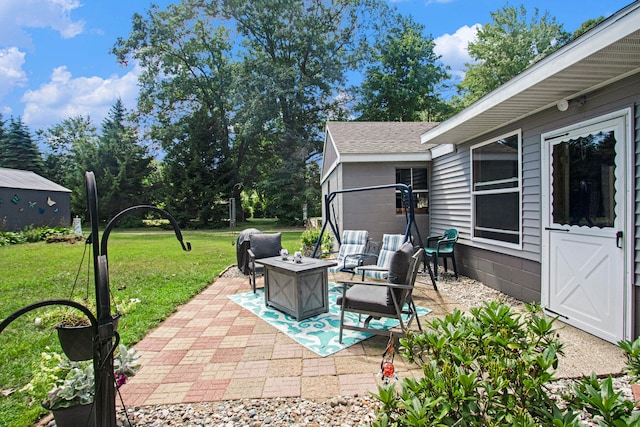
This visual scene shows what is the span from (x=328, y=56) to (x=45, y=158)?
982 inches

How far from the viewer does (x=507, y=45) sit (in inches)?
912

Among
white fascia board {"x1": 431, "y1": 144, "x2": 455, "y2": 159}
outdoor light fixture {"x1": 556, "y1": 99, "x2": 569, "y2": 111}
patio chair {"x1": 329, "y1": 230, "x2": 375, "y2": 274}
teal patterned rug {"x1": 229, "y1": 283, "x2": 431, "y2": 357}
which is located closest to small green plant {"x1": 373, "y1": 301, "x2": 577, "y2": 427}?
teal patterned rug {"x1": 229, "y1": 283, "x2": 431, "y2": 357}

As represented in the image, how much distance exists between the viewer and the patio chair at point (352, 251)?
599cm

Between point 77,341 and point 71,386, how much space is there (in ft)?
0.87

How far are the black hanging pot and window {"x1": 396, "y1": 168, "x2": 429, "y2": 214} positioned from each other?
7247 mm

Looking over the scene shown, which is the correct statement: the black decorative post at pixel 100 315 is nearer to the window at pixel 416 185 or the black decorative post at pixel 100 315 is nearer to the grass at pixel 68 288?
the grass at pixel 68 288

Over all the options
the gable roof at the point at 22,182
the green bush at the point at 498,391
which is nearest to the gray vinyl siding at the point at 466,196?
the green bush at the point at 498,391

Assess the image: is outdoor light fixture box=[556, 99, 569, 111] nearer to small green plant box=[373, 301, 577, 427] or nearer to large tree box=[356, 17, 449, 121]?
small green plant box=[373, 301, 577, 427]

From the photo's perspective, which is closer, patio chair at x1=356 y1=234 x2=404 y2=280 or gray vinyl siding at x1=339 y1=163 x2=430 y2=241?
patio chair at x1=356 y1=234 x2=404 y2=280

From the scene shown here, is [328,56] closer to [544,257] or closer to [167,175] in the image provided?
[167,175]

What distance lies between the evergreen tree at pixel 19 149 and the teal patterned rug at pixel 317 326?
30.0m

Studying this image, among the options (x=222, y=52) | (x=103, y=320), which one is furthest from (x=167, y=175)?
(x=103, y=320)

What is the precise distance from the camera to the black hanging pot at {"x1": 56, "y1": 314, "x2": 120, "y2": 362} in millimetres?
2098

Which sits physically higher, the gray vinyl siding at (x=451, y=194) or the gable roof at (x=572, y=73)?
the gable roof at (x=572, y=73)
